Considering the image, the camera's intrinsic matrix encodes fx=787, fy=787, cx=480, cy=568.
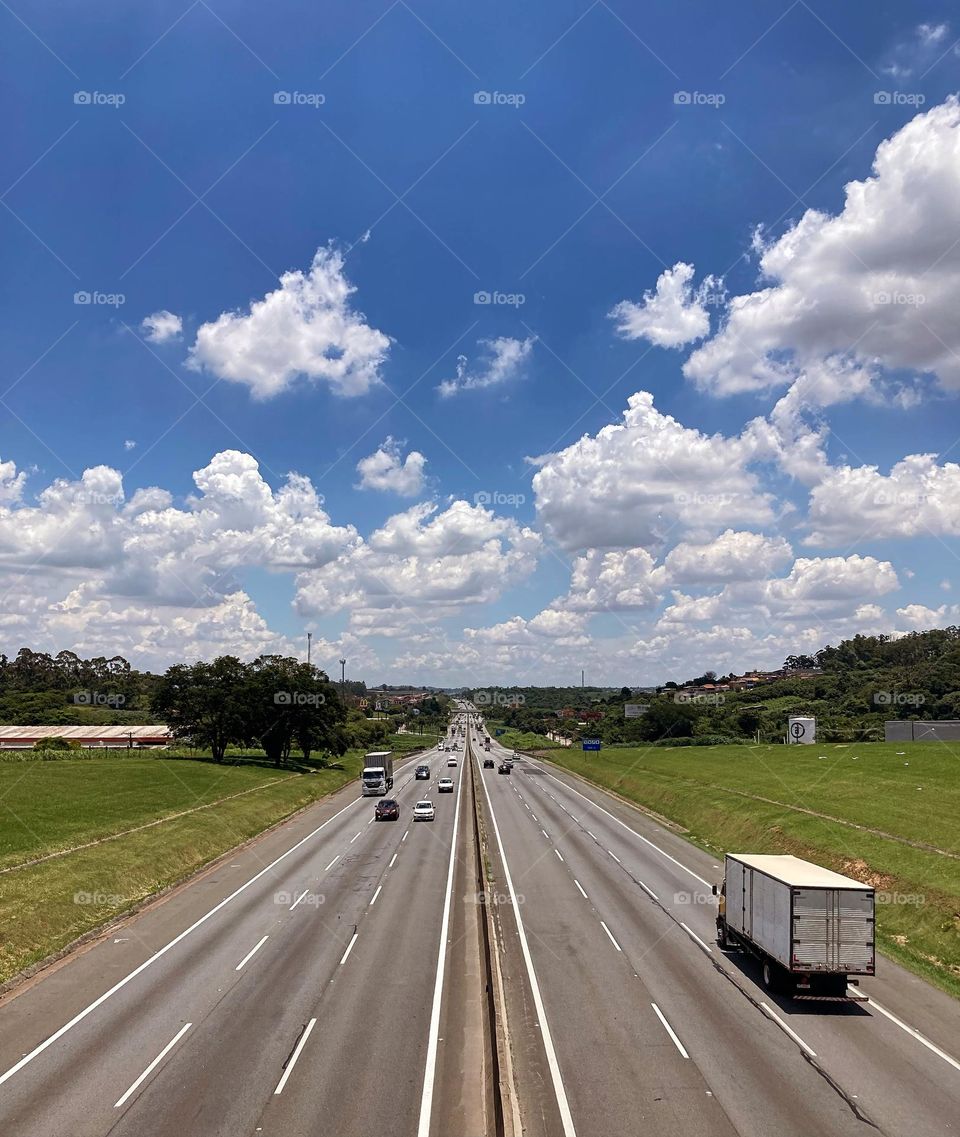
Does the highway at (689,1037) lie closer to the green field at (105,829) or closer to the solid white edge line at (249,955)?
the solid white edge line at (249,955)

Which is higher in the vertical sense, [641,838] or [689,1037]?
[689,1037]

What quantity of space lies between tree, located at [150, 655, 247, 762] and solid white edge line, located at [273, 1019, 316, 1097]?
279ft

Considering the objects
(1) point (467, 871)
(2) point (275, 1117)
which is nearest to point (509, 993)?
(2) point (275, 1117)

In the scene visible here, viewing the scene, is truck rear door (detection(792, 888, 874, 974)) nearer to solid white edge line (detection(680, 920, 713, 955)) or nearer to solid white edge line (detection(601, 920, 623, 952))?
solid white edge line (detection(680, 920, 713, 955))

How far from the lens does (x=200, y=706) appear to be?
4001 inches

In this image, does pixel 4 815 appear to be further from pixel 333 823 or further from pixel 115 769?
pixel 115 769

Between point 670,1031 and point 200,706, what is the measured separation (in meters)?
91.4

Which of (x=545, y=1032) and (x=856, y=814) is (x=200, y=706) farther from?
(x=545, y=1032)

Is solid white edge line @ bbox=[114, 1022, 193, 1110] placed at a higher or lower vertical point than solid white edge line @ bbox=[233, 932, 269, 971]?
higher

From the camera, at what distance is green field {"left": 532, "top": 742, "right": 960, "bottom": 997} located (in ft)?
100

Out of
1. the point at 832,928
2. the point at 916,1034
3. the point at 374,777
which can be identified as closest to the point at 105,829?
the point at 374,777

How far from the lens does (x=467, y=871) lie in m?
43.4

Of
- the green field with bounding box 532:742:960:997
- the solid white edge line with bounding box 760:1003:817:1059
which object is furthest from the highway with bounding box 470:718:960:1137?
the green field with bounding box 532:742:960:997

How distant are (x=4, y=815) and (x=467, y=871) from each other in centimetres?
3124
